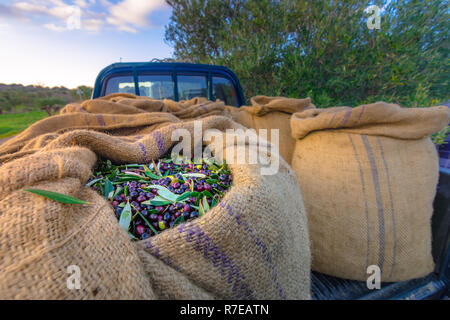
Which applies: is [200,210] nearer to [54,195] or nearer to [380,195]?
[54,195]

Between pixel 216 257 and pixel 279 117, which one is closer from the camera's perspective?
pixel 216 257

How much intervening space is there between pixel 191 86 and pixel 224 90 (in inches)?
15.1

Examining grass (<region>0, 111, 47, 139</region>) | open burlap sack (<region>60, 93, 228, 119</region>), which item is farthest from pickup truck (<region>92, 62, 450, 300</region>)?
grass (<region>0, 111, 47, 139</region>)

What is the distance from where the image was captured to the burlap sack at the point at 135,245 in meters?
0.33

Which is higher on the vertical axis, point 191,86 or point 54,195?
point 191,86

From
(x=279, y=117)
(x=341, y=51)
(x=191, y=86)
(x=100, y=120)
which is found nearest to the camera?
(x=100, y=120)

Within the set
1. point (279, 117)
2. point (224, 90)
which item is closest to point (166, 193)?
point (279, 117)

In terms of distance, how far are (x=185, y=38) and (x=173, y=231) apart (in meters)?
6.58

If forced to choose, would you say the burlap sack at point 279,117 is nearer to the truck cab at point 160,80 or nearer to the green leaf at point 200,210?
the truck cab at point 160,80

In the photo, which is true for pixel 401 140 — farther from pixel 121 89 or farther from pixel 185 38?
pixel 185 38

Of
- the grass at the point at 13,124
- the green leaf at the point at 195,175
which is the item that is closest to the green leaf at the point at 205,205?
the green leaf at the point at 195,175

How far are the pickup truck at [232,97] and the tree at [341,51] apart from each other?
992 millimetres

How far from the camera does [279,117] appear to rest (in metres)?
1.68
